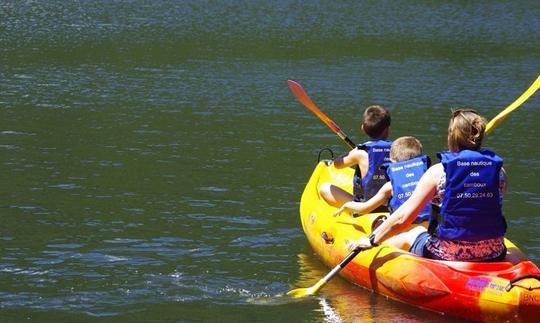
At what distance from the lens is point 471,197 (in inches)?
276

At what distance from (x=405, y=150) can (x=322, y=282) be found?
1.27 metres

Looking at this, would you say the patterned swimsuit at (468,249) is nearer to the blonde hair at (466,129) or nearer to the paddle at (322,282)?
the blonde hair at (466,129)

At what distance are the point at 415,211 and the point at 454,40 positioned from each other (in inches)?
866

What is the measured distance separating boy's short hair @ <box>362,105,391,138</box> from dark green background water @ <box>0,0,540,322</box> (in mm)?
1350

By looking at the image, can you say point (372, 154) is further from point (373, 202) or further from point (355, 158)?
point (373, 202)

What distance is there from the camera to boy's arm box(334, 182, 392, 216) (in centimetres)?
803

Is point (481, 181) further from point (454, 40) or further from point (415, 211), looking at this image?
point (454, 40)

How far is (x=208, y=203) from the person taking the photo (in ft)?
35.7

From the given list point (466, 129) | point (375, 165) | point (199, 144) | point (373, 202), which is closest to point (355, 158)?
point (375, 165)

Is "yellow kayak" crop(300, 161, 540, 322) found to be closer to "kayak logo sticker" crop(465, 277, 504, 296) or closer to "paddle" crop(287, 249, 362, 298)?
"kayak logo sticker" crop(465, 277, 504, 296)

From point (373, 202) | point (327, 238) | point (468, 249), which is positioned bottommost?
point (327, 238)

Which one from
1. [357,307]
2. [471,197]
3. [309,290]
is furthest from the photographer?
[309,290]

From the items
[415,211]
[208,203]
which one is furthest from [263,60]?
[415,211]

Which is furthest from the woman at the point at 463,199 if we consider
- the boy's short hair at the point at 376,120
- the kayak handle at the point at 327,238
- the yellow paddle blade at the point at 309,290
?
the boy's short hair at the point at 376,120
